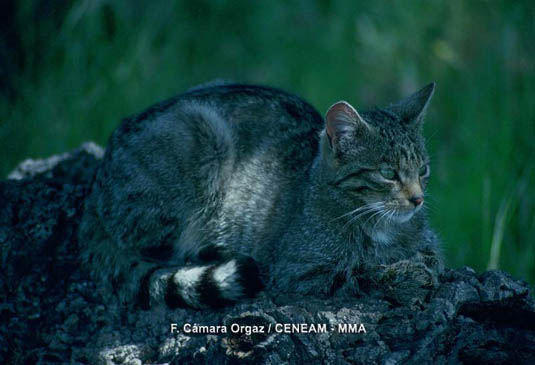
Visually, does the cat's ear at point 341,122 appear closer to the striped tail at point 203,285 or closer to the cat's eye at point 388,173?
the cat's eye at point 388,173

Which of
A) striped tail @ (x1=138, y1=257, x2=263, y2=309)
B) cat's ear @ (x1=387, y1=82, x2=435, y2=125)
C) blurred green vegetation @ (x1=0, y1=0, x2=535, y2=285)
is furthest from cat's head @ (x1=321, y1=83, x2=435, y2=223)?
blurred green vegetation @ (x1=0, y1=0, x2=535, y2=285)

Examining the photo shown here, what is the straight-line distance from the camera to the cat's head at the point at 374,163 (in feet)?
12.8

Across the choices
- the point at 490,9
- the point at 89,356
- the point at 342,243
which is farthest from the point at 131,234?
the point at 490,9

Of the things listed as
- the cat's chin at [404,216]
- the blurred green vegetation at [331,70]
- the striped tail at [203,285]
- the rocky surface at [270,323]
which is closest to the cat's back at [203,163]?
the striped tail at [203,285]

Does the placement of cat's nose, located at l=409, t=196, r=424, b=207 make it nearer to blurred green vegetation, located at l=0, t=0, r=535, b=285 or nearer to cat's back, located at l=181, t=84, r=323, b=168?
cat's back, located at l=181, t=84, r=323, b=168

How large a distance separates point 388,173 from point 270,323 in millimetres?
1177

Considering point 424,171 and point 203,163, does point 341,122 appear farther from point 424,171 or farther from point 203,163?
point 203,163

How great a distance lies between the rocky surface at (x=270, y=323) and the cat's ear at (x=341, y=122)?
2.93 ft

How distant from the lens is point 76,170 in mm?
5371

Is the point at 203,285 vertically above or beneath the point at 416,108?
beneath

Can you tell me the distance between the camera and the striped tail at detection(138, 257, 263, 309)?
3857mm

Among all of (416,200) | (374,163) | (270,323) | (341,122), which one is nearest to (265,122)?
(341,122)

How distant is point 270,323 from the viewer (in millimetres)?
3537

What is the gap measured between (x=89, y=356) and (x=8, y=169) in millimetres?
3391
